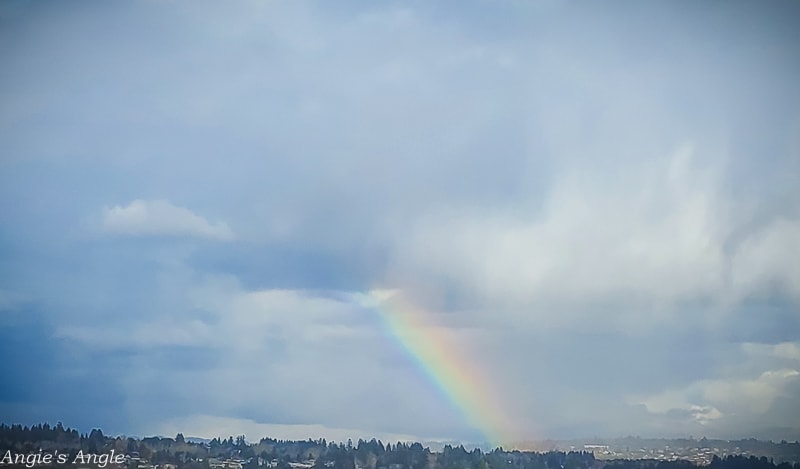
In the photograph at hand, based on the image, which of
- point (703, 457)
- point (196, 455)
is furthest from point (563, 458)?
point (196, 455)

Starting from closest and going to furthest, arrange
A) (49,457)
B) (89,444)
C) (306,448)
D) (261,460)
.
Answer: (49,457) < (89,444) < (261,460) < (306,448)

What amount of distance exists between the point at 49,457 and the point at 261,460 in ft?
75.2

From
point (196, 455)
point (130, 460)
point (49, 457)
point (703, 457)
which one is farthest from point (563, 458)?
point (49, 457)

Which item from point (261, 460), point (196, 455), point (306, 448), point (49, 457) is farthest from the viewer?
point (306, 448)

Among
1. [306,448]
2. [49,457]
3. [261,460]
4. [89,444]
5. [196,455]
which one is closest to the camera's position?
[49,457]

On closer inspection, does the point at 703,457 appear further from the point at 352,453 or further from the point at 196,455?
the point at 196,455

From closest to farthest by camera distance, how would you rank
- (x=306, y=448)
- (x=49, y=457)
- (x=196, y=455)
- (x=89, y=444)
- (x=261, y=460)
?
(x=49, y=457) < (x=89, y=444) < (x=196, y=455) < (x=261, y=460) < (x=306, y=448)

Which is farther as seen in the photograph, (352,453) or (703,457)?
(352,453)

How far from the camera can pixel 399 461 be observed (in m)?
63.6

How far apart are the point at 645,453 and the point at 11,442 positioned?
41.5 metres

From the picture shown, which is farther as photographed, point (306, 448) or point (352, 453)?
point (306, 448)

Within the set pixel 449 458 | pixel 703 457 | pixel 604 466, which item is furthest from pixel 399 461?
pixel 703 457

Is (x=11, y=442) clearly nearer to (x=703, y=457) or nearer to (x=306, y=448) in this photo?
(x=306, y=448)

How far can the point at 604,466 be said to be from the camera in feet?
198
